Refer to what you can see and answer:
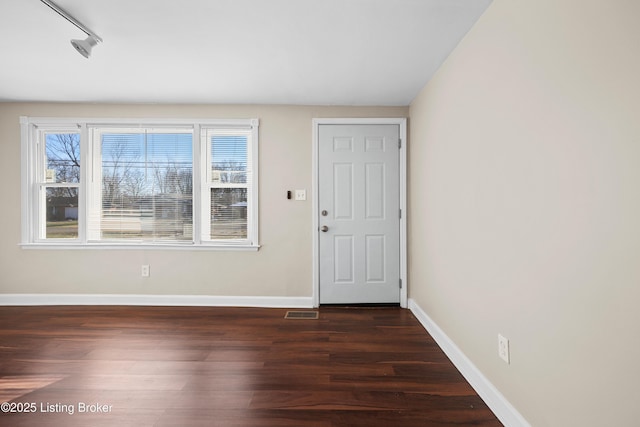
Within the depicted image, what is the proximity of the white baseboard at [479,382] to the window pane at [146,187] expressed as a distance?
9.02 ft

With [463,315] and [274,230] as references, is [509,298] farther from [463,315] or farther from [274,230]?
[274,230]

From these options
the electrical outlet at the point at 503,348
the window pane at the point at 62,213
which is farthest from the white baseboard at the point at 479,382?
the window pane at the point at 62,213

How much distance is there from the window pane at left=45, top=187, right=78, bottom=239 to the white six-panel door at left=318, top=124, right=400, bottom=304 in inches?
109

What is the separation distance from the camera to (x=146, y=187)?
11.9 ft

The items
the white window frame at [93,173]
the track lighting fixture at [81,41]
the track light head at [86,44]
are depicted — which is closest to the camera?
the track lighting fixture at [81,41]

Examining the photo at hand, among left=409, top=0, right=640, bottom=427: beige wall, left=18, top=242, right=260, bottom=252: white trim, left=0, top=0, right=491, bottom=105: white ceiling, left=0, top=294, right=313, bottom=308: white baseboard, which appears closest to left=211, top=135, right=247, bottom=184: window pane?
left=0, top=0, right=491, bottom=105: white ceiling

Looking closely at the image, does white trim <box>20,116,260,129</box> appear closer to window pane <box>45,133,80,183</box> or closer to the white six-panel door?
window pane <box>45,133,80,183</box>

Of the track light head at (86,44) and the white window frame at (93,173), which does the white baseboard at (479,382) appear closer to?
the white window frame at (93,173)

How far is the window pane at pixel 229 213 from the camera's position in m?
3.67

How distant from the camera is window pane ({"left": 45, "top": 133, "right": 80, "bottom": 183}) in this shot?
12.0 ft

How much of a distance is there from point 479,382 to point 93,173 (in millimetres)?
4128

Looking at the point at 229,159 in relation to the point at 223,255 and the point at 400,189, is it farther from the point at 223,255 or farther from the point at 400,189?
the point at 400,189

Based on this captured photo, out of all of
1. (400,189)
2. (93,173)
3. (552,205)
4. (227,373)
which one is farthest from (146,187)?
(552,205)

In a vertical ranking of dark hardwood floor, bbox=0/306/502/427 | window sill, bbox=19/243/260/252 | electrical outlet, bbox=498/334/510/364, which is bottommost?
dark hardwood floor, bbox=0/306/502/427
